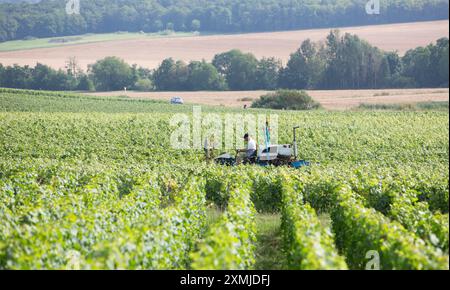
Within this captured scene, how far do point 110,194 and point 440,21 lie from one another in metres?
65.0

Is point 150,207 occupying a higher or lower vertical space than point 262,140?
higher

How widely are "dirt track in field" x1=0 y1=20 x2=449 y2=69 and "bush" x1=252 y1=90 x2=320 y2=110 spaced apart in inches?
709

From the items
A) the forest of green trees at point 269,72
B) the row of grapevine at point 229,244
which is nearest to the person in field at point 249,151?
the row of grapevine at point 229,244

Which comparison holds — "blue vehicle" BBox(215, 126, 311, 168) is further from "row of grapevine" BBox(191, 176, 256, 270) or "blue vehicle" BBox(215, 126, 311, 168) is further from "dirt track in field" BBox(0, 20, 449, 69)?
"dirt track in field" BBox(0, 20, 449, 69)

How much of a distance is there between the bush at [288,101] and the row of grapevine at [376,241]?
40464 millimetres

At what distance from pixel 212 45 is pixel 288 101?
3595 cm

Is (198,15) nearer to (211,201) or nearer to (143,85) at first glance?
(143,85)

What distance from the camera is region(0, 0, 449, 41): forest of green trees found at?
7919 centimetres

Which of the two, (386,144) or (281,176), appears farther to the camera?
(386,144)

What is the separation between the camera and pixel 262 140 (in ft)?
97.8

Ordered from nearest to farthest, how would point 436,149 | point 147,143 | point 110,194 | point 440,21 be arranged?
point 110,194, point 436,149, point 147,143, point 440,21

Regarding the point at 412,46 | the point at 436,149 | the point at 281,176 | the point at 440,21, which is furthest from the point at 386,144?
the point at 440,21
